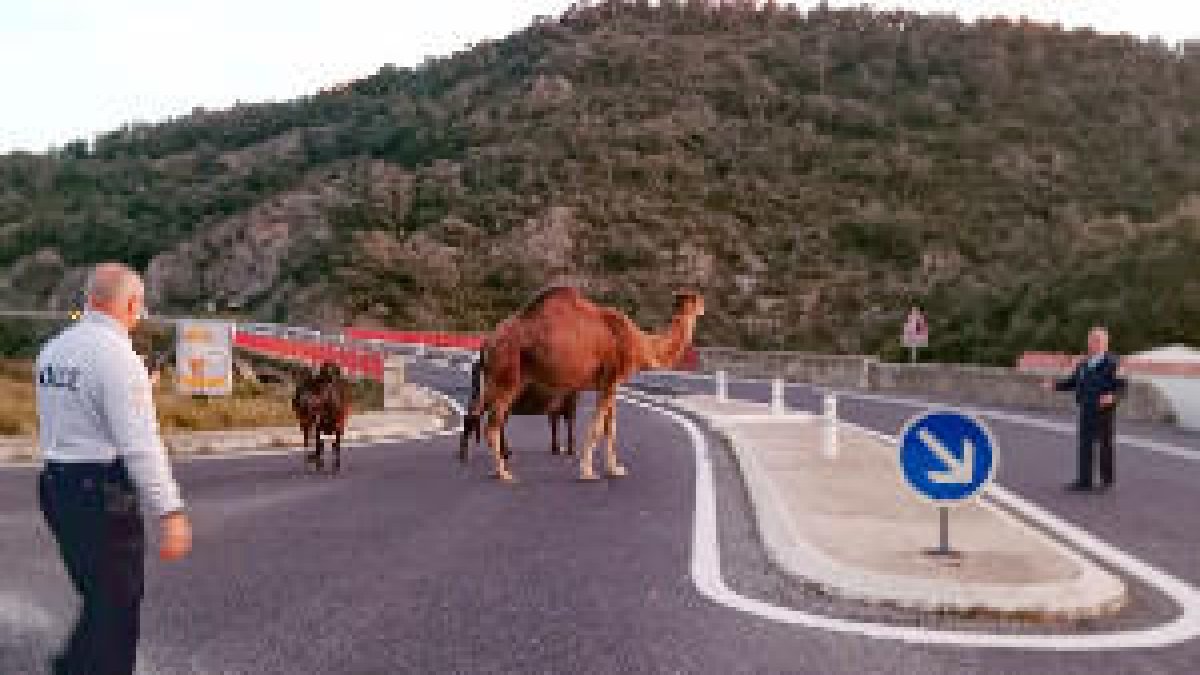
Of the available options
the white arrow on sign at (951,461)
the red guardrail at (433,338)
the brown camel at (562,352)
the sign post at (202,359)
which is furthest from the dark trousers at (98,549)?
the red guardrail at (433,338)

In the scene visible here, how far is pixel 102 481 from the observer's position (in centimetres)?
484

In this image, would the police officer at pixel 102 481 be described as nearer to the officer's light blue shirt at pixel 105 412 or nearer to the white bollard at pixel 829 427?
the officer's light blue shirt at pixel 105 412

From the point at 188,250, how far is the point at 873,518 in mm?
83526

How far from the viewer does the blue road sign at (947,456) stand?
8.95 meters

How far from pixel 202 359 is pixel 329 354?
7665mm

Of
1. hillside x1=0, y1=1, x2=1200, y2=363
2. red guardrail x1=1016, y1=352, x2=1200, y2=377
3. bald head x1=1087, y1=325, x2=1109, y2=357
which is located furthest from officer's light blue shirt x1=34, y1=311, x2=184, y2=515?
hillside x1=0, y1=1, x2=1200, y2=363

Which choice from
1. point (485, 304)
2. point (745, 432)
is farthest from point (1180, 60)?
point (745, 432)

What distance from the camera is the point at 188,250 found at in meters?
89.9

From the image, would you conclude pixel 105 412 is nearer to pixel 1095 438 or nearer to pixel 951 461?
pixel 951 461

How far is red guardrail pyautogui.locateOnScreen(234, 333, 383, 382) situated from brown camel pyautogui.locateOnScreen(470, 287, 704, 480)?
8.78 m

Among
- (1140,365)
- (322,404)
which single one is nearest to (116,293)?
(322,404)

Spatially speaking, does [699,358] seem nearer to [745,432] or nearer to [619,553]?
[745,432]

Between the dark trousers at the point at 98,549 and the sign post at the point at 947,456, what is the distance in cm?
530

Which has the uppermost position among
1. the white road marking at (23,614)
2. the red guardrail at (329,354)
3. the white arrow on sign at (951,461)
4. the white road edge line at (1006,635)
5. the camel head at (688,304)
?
the camel head at (688,304)
